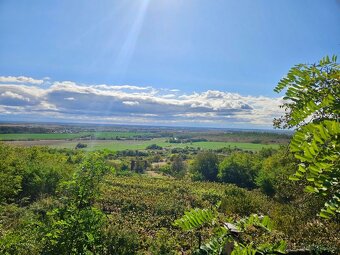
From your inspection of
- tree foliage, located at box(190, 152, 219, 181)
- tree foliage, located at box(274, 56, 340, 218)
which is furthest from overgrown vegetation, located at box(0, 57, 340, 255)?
tree foliage, located at box(190, 152, 219, 181)

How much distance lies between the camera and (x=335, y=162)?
1246 mm

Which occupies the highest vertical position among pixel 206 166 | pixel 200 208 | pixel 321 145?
pixel 321 145

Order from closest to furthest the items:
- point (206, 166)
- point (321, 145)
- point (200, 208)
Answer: point (321, 145), point (200, 208), point (206, 166)

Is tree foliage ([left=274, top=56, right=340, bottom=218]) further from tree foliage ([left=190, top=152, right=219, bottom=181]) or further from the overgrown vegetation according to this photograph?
tree foliage ([left=190, top=152, right=219, bottom=181])

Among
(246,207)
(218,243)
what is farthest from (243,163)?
(218,243)

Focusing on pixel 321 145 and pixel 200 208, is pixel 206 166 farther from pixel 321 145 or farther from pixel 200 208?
pixel 321 145

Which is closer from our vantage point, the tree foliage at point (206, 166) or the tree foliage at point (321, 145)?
the tree foliage at point (321, 145)

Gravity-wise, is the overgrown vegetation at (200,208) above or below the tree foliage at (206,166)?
above

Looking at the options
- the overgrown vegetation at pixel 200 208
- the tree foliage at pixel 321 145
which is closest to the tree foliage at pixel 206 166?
the overgrown vegetation at pixel 200 208

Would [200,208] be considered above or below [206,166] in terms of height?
above

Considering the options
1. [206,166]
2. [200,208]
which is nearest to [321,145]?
[200,208]

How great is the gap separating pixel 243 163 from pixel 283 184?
147 feet

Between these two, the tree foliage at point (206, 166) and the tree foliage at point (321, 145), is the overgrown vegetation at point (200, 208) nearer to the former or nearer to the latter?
the tree foliage at point (321, 145)

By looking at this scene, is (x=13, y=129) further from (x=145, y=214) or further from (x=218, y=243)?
(x=218, y=243)
